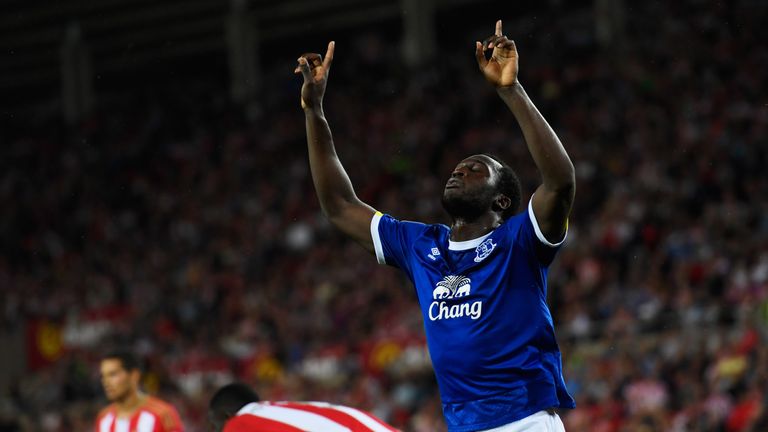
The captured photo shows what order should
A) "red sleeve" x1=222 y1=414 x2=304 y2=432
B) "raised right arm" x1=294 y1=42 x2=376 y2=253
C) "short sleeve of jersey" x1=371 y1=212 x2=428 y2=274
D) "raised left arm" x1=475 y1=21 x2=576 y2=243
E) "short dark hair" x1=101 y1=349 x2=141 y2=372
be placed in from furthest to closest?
"short dark hair" x1=101 y1=349 x2=141 y2=372, "red sleeve" x1=222 y1=414 x2=304 y2=432, "raised right arm" x1=294 y1=42 x2=376 y2=253, "short sleeve of jersey" x1=371 y1=212 x2=428 y2=274, "raised left arm" x1=475 y1=21 x2=576 y2=243

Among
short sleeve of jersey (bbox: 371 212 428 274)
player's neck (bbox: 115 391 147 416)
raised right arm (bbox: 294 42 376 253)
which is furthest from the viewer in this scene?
player's neck (bbox: 115 391 147 416)

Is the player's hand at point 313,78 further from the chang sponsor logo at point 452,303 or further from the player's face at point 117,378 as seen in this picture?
the player's face at point 117,378

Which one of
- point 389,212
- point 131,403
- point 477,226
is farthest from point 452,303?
point 389,212

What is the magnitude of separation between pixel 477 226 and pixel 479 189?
0.54ft

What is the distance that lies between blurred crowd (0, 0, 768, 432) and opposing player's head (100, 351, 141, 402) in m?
5.68

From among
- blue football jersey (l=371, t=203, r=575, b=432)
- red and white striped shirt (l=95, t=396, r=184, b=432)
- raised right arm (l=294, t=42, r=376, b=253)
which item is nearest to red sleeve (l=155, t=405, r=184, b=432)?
red and white striped shirt (l=95, t=396, r=184, b=432)

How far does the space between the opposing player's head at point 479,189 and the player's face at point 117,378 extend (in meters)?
4.63

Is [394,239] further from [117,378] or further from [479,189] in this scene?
[117,378]

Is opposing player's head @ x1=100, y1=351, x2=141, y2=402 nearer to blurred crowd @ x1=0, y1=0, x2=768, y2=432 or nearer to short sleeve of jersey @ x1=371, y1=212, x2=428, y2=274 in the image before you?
short sleeve of jersey @ x1=371, y1=212, x2=428, y2=274

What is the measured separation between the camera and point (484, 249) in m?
4.39

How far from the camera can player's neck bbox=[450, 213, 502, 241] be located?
446 cm

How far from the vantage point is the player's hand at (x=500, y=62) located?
14.1 ft

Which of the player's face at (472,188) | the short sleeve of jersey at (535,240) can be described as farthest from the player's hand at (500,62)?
the short sleeve of jersey at (535,240)

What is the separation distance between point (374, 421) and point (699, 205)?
11.5 m
